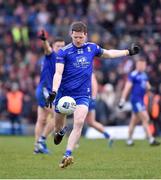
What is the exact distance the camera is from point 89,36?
31.9 meters

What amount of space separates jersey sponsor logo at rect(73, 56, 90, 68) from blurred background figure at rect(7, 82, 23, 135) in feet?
50.7

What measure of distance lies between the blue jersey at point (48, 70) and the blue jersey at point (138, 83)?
15.1ft

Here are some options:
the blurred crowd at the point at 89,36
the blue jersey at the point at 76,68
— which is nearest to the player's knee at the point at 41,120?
the blue jersey at the point at 76,68

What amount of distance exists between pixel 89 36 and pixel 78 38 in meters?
18.8

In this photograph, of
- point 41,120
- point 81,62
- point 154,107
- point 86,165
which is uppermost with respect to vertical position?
point 81,62

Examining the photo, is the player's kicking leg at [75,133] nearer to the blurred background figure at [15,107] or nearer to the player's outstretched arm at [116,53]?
the player's outstretched arm at [116,53]

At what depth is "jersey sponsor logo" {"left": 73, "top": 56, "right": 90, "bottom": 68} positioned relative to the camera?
13.3 m

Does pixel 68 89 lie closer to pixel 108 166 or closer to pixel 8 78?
pixel 108 166

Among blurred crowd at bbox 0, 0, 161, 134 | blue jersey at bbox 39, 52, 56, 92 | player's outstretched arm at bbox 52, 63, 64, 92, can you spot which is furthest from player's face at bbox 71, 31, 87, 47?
blurred crowd at bbox 0, 0, 161, 134

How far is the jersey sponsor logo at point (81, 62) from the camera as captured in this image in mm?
13289

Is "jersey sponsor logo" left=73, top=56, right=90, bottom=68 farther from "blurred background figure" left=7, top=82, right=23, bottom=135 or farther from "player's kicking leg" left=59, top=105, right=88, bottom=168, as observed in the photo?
"blurred background figure" left=7, top=82, right=23, bottom=135

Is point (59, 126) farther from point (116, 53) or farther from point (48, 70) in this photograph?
point (48, 70)

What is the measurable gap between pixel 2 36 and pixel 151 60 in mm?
7314

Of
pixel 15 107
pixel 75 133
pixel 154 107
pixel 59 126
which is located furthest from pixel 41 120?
pixel 15 107
